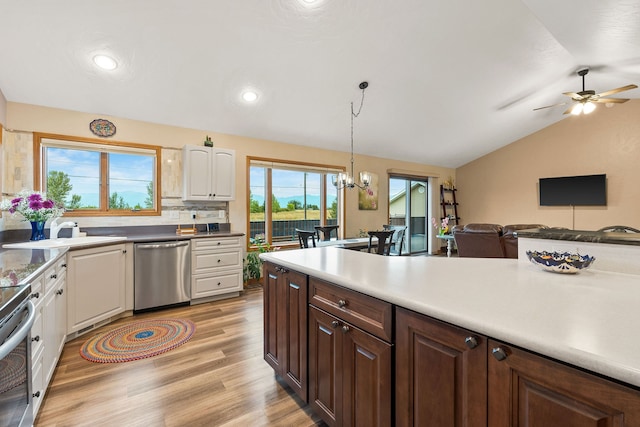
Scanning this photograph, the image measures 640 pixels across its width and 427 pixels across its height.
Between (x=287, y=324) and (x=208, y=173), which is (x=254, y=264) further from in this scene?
(x=287, y=324)

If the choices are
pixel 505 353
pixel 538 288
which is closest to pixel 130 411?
pixel 505 353

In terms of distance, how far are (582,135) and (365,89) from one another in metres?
5.36

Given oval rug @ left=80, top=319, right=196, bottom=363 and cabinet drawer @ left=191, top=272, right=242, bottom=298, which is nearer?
oval rug @ left=80, top=319, right=196, bottom=363

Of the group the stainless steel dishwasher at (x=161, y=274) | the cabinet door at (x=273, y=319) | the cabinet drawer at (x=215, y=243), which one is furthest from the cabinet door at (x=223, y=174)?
the cabinet door at (x=273, y=319)

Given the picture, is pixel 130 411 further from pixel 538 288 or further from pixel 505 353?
pixel 538 288

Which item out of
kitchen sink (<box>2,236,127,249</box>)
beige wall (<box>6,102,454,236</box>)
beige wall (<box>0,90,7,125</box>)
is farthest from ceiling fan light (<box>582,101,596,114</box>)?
beige wall (<box>0,90,7,125</box>)

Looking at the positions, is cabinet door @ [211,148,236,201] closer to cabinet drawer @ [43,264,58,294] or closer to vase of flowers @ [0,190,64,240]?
vase of flowers @ [0,190,64,240]

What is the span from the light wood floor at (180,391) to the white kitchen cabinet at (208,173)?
1.96 metres

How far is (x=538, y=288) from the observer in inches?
44.1

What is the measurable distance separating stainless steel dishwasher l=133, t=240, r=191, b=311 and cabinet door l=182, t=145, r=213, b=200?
714 millimetres

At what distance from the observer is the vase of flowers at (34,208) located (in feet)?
8.84

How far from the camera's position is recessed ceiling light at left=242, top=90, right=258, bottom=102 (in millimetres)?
3630

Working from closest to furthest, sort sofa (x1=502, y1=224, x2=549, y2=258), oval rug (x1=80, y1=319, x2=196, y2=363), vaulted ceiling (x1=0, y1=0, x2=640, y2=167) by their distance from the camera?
oval rug (x1=80, y1=319, x2=196, y2=363), vaulted ceiling (x1=0, y1=0, x2=640, y2=167), sofa (x1=502, y1=224, x2=549, y2=258)

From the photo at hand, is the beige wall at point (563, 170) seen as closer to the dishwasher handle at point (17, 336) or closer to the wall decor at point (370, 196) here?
the wall decor at point (370, 196)
